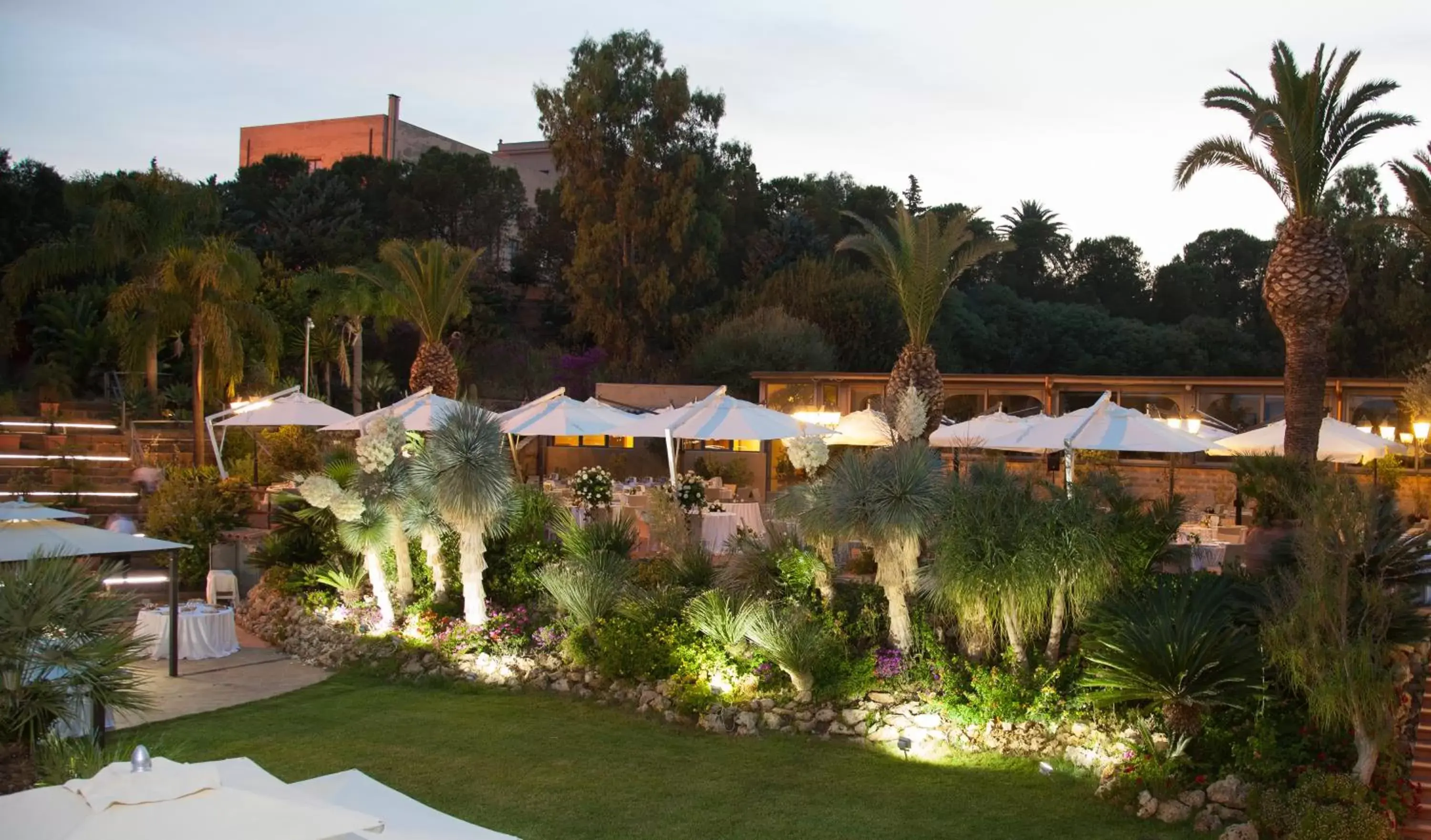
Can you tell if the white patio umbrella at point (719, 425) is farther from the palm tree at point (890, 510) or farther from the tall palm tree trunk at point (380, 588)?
the palm tree at point (890, 510)

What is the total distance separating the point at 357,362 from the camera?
33.3 m

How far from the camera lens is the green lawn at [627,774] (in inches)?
350

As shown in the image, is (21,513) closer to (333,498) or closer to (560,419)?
(333,498)

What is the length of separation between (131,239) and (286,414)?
552 centimetres

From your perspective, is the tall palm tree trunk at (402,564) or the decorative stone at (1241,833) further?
the tall palm tree trunk at (402,564)

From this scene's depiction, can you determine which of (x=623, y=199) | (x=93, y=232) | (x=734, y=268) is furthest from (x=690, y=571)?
(x=734, y=268)

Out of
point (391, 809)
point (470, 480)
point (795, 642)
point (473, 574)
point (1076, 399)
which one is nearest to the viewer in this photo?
point (391, 809)

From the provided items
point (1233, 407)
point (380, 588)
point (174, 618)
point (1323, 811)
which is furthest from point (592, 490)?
point (1233, 407)

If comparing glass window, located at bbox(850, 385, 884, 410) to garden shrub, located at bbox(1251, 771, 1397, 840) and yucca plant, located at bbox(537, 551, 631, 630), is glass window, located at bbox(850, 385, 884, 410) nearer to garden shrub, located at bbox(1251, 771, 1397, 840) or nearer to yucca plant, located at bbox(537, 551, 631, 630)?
yucca plant, located at bbox(537, 551, 631, 630)

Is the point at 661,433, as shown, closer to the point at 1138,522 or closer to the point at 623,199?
the point at 1138,522

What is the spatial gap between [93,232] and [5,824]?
21866mm

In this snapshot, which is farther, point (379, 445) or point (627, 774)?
point (379, 445)

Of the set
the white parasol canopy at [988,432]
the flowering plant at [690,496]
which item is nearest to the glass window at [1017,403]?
the white parasol canopy at [988,432]

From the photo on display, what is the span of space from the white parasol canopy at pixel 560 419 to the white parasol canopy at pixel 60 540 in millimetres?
6503
